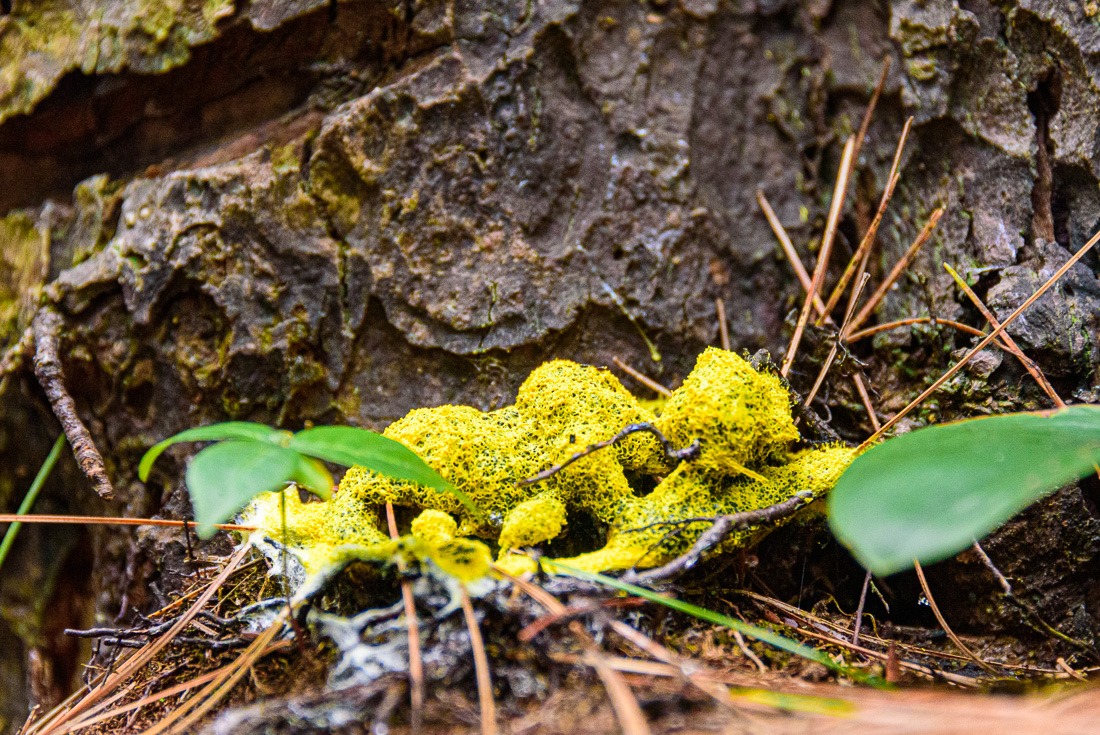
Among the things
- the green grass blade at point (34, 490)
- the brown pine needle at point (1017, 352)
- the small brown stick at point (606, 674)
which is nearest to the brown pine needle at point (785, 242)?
the brown pine needle at point (1017, 352)

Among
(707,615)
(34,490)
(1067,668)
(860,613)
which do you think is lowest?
(1067,668)

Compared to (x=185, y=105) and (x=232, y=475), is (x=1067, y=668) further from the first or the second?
(x=185, y=105)

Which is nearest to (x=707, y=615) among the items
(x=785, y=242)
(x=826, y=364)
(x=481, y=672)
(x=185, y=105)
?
(x=481, y=672)

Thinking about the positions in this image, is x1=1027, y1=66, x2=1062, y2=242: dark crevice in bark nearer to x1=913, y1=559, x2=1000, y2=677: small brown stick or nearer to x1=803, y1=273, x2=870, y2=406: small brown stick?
x1=803, y1=273, x2=870, y2=406: small brown stick

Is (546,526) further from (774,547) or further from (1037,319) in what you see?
(1037,319)

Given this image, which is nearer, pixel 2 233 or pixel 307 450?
pixel 307 450

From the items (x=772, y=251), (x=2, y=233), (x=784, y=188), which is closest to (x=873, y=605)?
(x=772, y=251)

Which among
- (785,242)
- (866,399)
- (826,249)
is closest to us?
(866,399)
